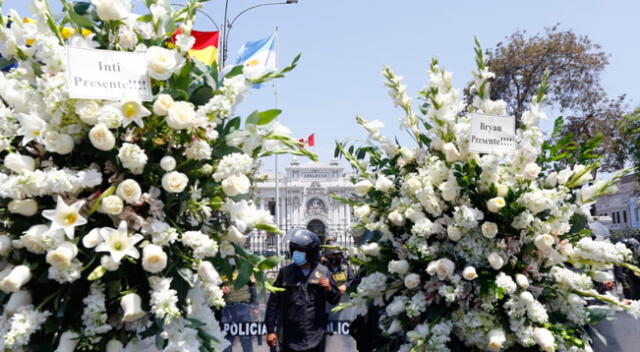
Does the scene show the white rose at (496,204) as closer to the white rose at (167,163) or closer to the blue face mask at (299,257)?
the white rose at (167,163)

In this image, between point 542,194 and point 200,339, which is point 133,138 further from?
point 542,194

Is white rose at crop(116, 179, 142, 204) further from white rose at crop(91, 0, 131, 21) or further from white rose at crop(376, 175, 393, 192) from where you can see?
white rose at crop(376, 175, 393, 192)

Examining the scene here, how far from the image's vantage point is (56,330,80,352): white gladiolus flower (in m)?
1.97

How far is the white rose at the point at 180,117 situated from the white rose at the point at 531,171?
1701mm

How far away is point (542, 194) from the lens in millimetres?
2766

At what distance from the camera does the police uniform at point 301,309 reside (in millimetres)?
5273

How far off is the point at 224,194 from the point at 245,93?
0.44 m

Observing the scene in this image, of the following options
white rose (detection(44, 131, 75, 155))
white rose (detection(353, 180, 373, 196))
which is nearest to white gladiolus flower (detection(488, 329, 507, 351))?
white rose (detection(353, 180, 373, 196))

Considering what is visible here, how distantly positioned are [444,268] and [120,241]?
1.61m

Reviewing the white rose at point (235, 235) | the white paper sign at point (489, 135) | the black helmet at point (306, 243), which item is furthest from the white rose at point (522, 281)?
the black helmet at point (306, 243)

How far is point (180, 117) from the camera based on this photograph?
210 centimetres

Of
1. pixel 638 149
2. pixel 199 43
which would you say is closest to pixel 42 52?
pixel 199 43

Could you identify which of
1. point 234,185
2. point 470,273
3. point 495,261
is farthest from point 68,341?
point 495,261

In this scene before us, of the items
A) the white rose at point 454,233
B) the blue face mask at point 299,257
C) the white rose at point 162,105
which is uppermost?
the white rose at point 162,105
